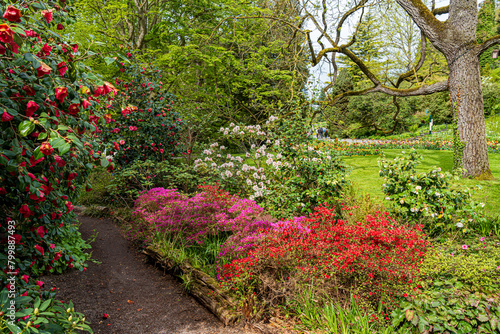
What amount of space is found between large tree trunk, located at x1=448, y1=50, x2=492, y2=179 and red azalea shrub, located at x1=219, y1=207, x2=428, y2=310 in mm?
4374

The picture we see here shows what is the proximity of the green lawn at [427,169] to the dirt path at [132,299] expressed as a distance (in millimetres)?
3745

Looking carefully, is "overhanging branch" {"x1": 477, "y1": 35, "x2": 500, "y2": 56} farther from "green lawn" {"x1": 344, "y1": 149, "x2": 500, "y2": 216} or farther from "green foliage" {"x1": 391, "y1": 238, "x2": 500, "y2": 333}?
"green foliage" {"x1": 391, "y1": 238, "x2": 500, "y2": 333}

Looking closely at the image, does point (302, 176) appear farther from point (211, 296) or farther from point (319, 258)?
point (211, 296)

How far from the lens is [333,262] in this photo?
2.86m

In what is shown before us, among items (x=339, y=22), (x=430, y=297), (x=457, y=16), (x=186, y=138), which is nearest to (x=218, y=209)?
(x=430, y=297)

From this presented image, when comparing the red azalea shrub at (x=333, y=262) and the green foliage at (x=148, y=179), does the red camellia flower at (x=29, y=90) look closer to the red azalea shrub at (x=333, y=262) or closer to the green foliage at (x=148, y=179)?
the red azalea shrub at (x=333, y=262)

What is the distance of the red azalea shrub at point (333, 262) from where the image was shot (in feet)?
9.25

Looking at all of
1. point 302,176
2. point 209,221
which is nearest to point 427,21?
point 302,176

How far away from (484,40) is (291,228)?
271 inches

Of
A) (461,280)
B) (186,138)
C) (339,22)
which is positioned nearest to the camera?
(461,280)

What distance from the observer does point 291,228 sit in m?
3.39

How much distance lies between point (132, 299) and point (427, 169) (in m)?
7.48

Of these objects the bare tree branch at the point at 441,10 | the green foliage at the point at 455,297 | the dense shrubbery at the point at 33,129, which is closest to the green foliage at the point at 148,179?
the dense shrubbery at the point at 33,129

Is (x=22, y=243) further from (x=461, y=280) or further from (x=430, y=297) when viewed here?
(x=461, y=280)
